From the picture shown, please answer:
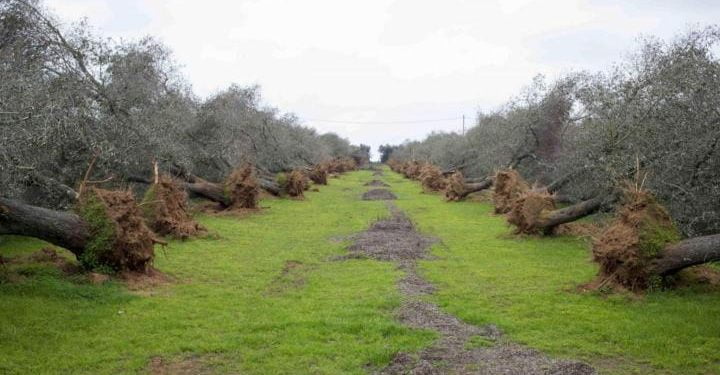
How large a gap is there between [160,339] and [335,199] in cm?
2840

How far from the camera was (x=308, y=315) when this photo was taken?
9.50m

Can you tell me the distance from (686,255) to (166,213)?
13.4 metres

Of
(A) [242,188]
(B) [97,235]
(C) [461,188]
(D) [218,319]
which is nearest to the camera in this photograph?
(D) [218,319]

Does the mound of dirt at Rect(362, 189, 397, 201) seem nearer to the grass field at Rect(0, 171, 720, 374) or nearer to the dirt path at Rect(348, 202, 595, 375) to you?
the grass field at Rect(0, 171, 720, 374)

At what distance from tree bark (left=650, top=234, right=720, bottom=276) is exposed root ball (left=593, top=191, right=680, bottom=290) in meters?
0.13

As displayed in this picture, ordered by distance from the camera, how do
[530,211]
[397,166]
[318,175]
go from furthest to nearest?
1. [397,166]
2. [318,175]
3. [530,211]

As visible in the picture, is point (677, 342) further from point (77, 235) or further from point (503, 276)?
point (77, 235)

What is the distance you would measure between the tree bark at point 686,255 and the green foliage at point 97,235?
10045mm

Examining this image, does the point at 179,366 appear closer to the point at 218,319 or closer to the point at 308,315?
the point at 218,319

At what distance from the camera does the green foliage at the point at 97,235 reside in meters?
11.2

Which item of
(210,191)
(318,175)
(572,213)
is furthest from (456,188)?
(318,175)

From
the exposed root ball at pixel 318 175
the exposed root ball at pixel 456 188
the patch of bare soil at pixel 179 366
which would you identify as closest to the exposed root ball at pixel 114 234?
the patch of bare soil at pixel 179 366

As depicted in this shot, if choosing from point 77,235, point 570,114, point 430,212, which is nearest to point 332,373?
point 77,235

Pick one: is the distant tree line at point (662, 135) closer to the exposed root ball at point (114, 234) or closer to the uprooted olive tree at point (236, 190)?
the exposed root ball at point (114, 234)
